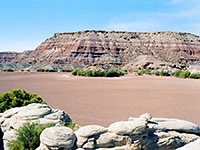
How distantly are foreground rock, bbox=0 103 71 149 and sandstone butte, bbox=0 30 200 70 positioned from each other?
68448 mm

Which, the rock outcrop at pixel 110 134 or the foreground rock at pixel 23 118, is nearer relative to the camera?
the rock outcrop at pixel 110 134

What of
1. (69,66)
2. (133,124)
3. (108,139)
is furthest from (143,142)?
(69,66)

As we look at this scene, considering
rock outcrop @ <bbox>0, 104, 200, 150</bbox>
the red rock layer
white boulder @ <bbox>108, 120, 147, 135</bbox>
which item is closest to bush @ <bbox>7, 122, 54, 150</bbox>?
rock outcrop @ <bbox>0, 104, 200, 150</bbox>

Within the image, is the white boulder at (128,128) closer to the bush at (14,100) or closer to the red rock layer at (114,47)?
the bush at (14,100)

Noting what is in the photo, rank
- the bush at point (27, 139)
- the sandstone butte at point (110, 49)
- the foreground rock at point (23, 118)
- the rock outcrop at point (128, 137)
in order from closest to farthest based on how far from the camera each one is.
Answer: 1. the rock outcrop at point (128, 137)
2. the bush at point (27, 139)
3. the foreground rock at point (23, 118)
4. the sandstone butte at point (110, 49)

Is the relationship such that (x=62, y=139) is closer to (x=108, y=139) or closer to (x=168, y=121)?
(x=108, y=139)

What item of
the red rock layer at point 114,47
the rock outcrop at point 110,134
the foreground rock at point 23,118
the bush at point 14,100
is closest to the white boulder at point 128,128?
the rock outcrop at point 110,134

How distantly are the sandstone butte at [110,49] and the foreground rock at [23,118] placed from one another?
6845cm

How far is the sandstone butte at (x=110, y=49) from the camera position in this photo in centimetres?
8308

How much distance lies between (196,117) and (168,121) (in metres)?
5.08

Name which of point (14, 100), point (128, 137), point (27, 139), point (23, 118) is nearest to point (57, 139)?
point (27, 139)

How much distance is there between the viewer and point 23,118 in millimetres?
6809

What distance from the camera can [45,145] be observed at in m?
4.96

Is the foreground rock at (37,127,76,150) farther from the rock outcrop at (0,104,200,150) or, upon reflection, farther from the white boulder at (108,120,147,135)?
the white boulder at (108,120,147,135)
